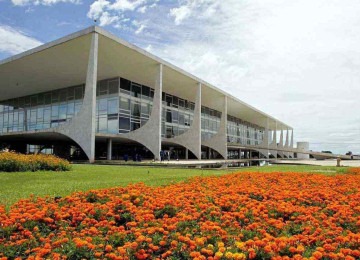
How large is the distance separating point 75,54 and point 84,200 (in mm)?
25809

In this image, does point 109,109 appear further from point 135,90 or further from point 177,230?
point 177,230

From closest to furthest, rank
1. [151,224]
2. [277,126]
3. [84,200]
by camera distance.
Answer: [151,224]
[84,200]
[277,126]

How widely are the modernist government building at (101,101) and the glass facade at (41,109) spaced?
128 millimetres

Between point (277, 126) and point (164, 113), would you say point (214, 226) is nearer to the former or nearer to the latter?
point (164, 113)

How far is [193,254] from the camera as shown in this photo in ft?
9.77

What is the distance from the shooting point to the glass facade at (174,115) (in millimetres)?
43812

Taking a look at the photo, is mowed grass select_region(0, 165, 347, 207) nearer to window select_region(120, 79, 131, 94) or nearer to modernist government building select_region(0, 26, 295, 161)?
modernist government building select_region(0, 26, 295, 161)

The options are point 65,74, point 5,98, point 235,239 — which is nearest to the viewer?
point 235,239

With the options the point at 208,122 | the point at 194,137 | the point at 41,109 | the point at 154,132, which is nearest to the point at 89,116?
the point at 154,132

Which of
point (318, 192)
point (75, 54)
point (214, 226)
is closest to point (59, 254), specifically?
point (214, 226)

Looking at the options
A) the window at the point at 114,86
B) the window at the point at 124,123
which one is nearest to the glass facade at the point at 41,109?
the window at the point at 114,86

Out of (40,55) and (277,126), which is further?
(277,126)

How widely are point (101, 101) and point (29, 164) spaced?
22196 mm

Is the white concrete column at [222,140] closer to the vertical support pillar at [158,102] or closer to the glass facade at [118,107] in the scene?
the glass facade at [118,107]
